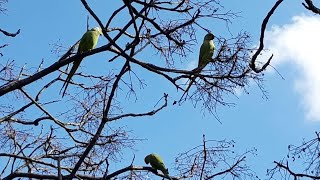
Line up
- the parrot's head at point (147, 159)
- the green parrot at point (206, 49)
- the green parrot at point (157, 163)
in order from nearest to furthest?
the green parrot at point (157, 163), the parrot's head at point (147, 159), the green parrot at point (206, 49)

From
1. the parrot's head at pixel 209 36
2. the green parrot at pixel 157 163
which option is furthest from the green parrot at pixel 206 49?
the green parrot at pixel 157 163

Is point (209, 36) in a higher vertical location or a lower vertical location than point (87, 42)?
lower

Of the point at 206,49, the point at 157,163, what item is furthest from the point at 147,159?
the point at 206,49

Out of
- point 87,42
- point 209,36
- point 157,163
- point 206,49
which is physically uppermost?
point 87,42

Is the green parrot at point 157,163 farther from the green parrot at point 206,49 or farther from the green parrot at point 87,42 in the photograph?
the green parrot at point 87,42

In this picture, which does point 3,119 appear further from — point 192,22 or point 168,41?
point 192,22

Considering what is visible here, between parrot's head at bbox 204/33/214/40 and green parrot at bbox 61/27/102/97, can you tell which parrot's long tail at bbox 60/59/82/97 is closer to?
green parrot at bbox 61/27/102/97

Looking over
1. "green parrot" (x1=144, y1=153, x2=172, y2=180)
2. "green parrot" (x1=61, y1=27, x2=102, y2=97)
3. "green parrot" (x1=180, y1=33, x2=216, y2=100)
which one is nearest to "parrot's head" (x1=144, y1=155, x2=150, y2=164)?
"green parrot" (x1=144, y1=153, x2=172, y2=180)

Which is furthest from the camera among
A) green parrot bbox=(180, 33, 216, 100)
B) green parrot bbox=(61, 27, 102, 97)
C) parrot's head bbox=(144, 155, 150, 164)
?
green parrot bbox=(61, 27, 102, 97)

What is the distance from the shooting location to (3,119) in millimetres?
Answer: 6379

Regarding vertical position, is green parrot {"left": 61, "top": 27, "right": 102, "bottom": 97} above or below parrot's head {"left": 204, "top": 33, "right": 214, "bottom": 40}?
above

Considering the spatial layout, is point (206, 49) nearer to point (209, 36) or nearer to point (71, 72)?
point (209, 36)

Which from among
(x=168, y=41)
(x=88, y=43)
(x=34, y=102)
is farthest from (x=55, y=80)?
(x=168, y=41)

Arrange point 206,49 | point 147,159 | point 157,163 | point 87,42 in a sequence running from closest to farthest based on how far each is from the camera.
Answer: point 157,163 → point 147,159 → point 206,49 → point 87,42
